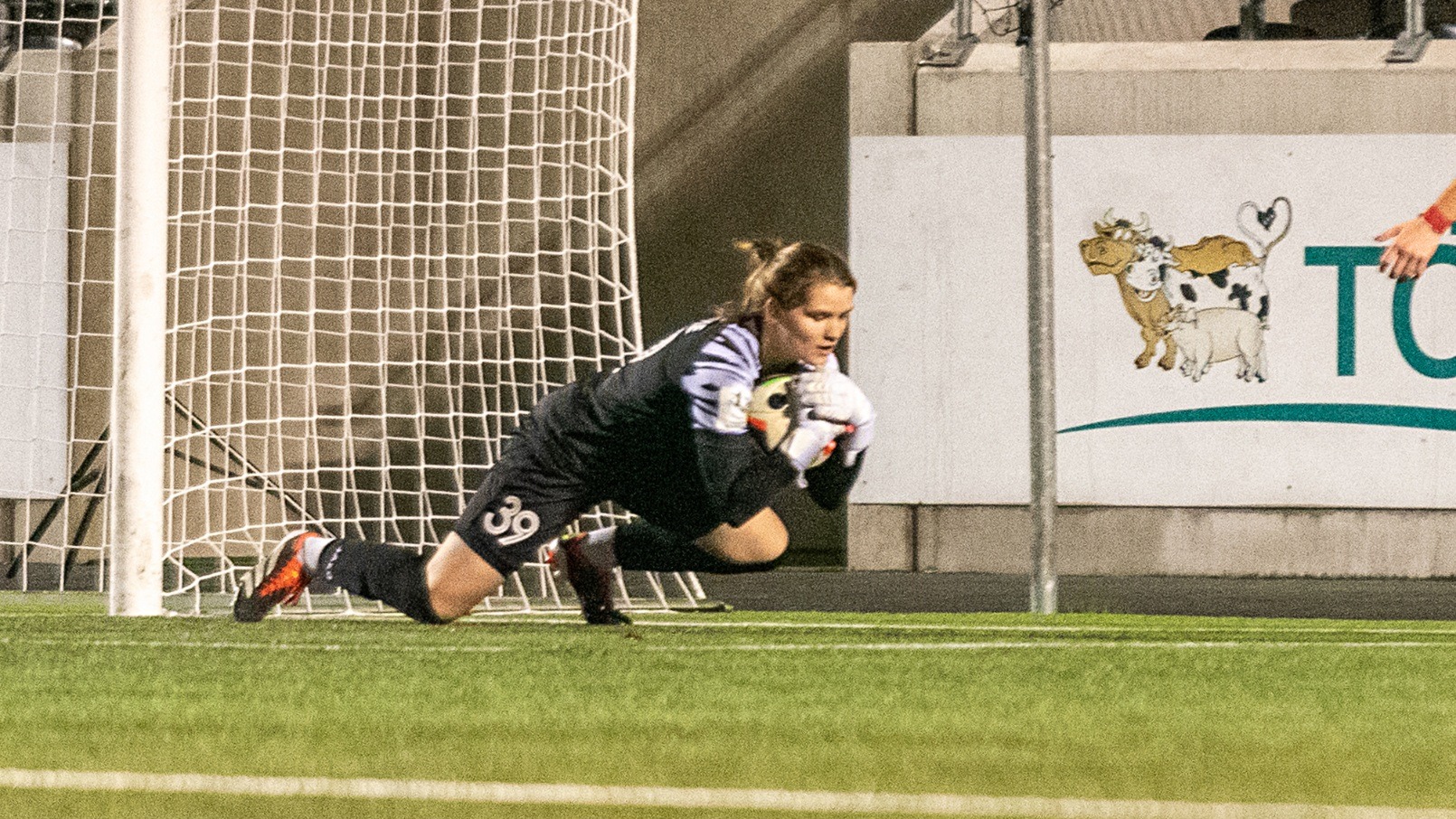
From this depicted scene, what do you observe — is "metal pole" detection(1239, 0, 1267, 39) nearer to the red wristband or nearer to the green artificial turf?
the red wristband

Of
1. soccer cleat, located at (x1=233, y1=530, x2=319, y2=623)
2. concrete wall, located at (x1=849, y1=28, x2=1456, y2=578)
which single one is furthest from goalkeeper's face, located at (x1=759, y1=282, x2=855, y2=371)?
concrete wall, located at (x1=849, y1=28, x2=1456, y2=578)

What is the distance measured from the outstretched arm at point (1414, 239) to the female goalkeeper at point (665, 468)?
3553 mm

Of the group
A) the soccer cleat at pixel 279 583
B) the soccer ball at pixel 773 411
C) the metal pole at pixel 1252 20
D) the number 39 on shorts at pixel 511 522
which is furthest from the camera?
the metal pole at pixel 1252 20

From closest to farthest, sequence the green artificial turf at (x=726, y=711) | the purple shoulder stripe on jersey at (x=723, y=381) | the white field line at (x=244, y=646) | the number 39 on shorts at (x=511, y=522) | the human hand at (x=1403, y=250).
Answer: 1. the green artificial turf at (x=726, y=711)
2. the purple shoulder stripe on jersey at (x=723, y=381)
3. the white field line at (x=244, y=646)
4. the number 39 on shorts at (x=511, y=522)
5. the human hand at (x=1403, y=250)

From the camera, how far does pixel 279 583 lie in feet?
20.7

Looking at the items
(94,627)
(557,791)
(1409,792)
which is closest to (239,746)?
(557,791)

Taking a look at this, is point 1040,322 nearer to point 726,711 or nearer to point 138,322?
point 138,322

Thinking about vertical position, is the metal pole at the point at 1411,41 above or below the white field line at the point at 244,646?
above

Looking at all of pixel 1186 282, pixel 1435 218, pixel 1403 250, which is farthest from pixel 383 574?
pixel 1186 282

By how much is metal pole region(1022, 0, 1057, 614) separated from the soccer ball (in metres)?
3.18

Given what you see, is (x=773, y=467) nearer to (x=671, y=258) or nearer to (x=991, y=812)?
(x=991, y=812)

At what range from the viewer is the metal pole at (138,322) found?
652cm

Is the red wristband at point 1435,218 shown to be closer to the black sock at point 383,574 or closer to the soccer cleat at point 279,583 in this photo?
the black sock at point 383,574

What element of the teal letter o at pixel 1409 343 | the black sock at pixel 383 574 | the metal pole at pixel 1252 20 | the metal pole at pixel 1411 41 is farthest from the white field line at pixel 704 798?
the metal pole at pixel 1252 20
